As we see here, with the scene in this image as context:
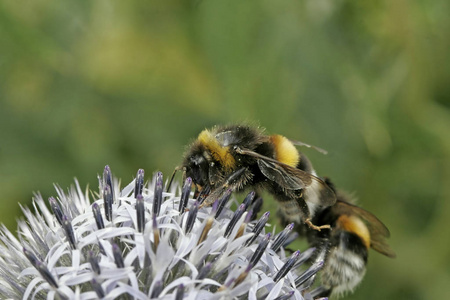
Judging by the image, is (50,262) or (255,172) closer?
(50,262)

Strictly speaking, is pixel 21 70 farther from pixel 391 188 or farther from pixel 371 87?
pixel 391 188

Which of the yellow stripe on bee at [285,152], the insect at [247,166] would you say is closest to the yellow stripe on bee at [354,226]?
the insect at [247,166]

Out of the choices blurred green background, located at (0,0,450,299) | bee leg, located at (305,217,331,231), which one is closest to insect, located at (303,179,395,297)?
bee leg, located at (305,217,331,231)

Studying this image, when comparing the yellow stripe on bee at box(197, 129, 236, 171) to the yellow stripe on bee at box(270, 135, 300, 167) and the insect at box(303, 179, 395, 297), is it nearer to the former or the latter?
the yellow stripe on bee at box(270, 135, 300, 167)

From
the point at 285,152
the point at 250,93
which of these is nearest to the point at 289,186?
the point at 285,152

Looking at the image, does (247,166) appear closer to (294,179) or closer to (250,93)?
(294,179)

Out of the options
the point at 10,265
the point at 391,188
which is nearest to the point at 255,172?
the point at 10,265

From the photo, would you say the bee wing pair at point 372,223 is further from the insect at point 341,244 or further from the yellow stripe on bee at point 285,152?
the yellow stripe on bee at point 285,152
